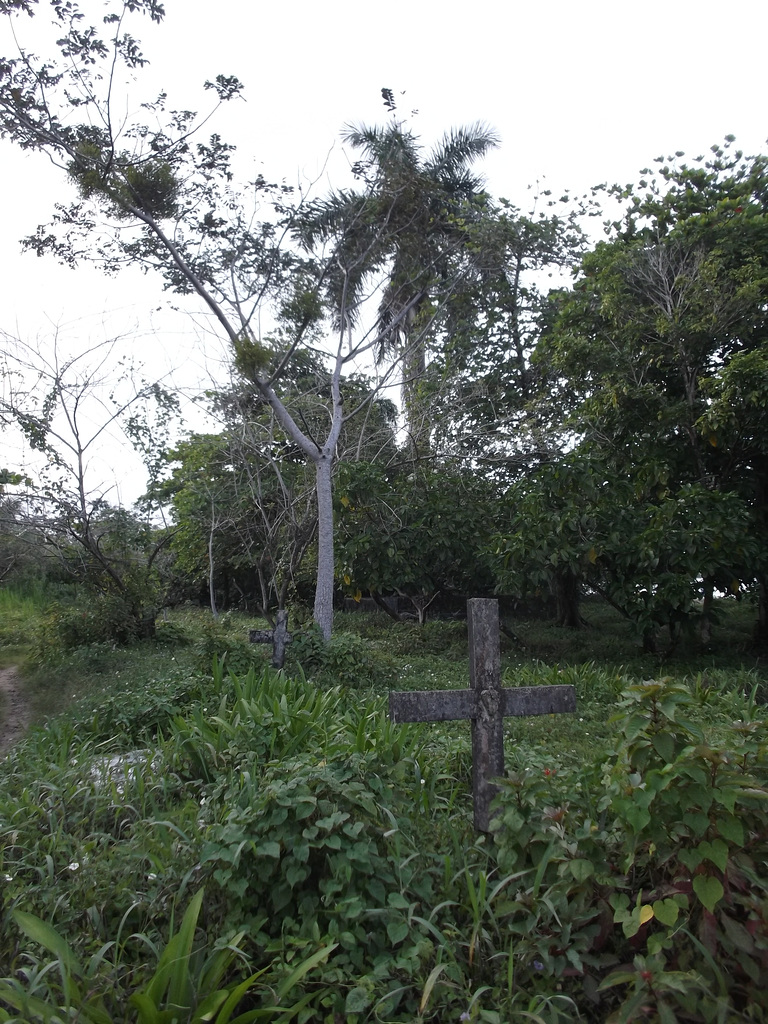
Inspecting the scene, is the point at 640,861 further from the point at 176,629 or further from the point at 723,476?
the point at 176,629

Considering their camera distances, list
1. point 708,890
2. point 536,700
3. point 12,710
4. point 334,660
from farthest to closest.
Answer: point 334,660 → point 12,710 → point 536,700 → point 708,890

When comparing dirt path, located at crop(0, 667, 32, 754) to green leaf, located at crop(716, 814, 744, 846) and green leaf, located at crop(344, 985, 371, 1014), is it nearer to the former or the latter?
green leaf, located at crop(344, 985, 371, 1014)

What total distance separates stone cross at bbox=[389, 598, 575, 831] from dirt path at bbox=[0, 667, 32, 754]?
3874 millimetres

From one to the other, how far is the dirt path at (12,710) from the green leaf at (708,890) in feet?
16.9

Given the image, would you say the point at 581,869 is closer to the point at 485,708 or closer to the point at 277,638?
the point at 485,708

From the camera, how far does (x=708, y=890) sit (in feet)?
7.59

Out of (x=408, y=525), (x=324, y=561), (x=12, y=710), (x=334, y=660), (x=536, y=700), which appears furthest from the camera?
(x=408, y=525)

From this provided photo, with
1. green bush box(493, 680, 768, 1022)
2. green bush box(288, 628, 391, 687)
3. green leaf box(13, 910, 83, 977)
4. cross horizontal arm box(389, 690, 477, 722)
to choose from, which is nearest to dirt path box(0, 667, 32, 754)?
green bush box(288, 628, 391, 687)

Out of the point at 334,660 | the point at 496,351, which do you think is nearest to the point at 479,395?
the point at 496,351

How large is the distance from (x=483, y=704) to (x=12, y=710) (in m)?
5.58

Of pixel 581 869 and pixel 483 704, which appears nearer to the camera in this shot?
pixel 581 869

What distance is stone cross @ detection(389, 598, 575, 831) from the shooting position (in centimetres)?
349

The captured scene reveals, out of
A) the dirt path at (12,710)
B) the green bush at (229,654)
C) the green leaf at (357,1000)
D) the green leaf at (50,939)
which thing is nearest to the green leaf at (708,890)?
the green leaf at (357,1000)

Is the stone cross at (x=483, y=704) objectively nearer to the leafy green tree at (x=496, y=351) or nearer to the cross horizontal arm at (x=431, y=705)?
the cross horizontal arm at (x=431, y=705)
